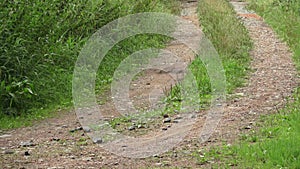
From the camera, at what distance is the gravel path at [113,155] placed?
467cm

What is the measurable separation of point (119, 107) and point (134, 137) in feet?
4.44

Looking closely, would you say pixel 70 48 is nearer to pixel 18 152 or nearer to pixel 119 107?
pixel 119 107

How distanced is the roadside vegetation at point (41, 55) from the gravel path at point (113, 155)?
0.41 m

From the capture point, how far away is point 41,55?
706cm

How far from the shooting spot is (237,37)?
9.27 m

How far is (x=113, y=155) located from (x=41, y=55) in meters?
2.61

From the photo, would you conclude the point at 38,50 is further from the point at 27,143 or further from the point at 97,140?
the point at 97,140

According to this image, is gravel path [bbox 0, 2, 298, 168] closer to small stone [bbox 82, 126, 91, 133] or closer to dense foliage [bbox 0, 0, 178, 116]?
small stone [bbox 82, 126, 91, 133]

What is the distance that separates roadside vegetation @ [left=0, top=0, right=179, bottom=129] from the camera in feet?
21.1

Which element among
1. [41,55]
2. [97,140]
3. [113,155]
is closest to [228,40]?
[41,55]

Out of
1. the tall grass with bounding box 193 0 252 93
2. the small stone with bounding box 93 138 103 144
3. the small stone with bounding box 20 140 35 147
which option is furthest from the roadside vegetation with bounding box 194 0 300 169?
the small stone with bounding box 20 140 35 147

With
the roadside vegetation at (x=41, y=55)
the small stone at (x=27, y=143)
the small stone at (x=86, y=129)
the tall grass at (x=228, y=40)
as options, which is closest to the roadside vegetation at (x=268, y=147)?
the tall grass at (x=228, y=40)

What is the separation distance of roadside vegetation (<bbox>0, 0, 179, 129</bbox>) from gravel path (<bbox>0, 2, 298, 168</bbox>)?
405mm

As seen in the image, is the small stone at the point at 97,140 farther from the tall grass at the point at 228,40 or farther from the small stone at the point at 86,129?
the tall grass at the point at 228,40
